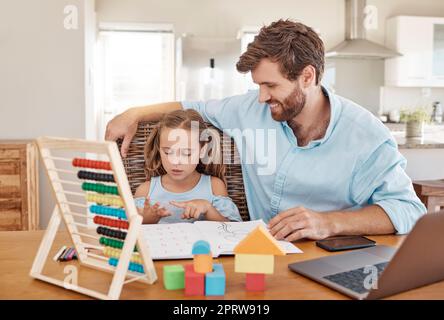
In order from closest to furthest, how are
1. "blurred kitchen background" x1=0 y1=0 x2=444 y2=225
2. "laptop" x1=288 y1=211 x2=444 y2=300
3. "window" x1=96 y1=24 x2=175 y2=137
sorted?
"laptop" x1=288 y1=211 x2=444 y2=300
"blurred kitchen background" x1=0 y1=0 x2=444 y2=225
"window" x1=96 y1=24 x2=175 y2=137

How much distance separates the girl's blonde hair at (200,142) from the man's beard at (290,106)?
0.24 m

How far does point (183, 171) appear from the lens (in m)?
1.87

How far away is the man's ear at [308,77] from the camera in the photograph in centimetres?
184

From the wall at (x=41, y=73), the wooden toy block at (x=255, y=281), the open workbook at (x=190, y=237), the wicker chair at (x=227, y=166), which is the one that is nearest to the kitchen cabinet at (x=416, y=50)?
the wall at (x=41, y=73)

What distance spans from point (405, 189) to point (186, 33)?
16.1ft

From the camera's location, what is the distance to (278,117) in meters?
1.86

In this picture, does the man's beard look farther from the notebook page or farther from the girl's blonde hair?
the notebook page

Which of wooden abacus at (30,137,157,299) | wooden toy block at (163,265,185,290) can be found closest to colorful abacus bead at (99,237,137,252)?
wooden abacus at (30,137,157,299)

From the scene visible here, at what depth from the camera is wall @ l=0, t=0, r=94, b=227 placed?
3.69 meters

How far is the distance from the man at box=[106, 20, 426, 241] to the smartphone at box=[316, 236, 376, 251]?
24 cm

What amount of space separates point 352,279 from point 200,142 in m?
0.95
